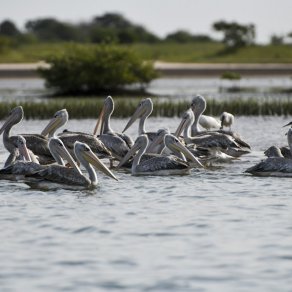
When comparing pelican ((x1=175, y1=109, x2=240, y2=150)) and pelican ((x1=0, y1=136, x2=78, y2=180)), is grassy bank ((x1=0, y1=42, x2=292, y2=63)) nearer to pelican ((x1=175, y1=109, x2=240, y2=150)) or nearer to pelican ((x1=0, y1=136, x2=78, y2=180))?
pelican ((x1=175, y1=109, x2=240, y2=150))

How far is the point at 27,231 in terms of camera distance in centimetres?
991

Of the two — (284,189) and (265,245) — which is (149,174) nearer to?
(284,189)

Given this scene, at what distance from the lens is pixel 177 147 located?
14.6 metres

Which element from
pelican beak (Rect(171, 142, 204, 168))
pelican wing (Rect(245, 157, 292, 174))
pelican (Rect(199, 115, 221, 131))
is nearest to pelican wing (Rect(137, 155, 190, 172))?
pelican beak (Rect(171, 142, 204, 168))

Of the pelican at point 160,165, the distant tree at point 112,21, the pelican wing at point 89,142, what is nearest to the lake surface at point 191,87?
the pelican wing at point 89,142

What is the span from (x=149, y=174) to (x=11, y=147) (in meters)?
2.01

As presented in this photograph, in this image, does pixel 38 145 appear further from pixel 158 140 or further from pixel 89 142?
pixel 158 140

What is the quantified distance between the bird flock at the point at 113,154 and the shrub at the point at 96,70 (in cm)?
1929

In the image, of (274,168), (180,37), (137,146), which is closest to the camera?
(274,168)

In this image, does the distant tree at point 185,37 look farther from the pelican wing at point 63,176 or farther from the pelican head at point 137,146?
the pelican wing at point 63,176

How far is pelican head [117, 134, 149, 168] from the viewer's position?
1442 cm

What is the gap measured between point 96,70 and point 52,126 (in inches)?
829

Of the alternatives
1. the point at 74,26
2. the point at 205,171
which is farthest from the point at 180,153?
the point at 74,26

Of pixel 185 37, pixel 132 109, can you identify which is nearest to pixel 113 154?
pixel 132 109
